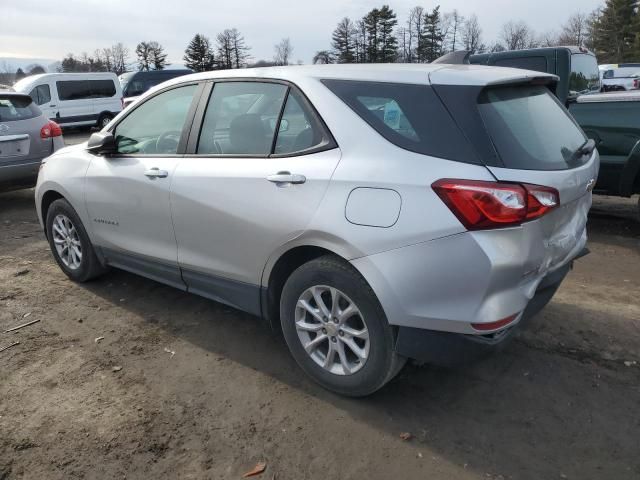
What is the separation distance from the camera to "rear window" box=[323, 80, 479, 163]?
2.49 metres

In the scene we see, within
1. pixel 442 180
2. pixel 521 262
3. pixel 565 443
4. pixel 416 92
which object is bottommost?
pixel 565 443

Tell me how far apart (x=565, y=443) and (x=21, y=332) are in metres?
3.59

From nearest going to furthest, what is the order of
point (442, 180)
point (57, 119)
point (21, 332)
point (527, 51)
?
point (442, 180), point (21, 332), point (527, 51), point (57, 119)

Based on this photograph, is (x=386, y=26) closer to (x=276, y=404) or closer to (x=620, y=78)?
(x=620, y=78)

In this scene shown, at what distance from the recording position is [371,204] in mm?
2566

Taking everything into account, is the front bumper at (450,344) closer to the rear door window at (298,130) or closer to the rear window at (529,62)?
the rear door window at (298,130)

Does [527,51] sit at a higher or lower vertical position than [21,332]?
higher

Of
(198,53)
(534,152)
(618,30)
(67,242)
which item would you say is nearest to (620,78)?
(534,152)

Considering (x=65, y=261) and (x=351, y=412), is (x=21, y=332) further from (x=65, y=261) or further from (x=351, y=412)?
(x=351, y=412)

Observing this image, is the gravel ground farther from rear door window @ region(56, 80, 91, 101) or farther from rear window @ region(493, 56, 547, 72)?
rear door window @ region(56, 80, 91, 101)

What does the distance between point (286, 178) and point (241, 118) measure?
0.68 metres

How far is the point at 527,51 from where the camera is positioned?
7922mm

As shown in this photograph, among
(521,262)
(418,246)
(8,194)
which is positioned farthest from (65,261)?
(8,194)

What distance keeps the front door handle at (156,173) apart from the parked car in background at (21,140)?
469 cm
